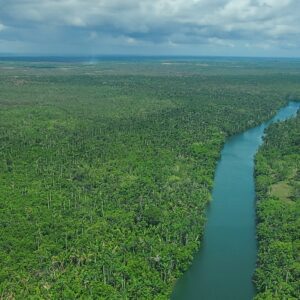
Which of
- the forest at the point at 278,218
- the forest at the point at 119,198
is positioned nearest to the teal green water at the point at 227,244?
the forest at the point at 119,198

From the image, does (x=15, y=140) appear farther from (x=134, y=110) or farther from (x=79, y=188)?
(x=134, y=110)

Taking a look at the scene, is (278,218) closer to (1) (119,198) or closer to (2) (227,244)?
(2) (227,244)

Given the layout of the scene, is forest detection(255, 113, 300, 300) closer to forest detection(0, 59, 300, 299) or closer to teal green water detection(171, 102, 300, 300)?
forest detection(0, 59, 300, 299)

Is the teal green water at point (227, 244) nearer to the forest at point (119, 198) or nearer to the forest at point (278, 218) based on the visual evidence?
the forest at point (119, 198)

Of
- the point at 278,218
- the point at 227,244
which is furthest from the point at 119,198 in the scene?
the point at 278,218

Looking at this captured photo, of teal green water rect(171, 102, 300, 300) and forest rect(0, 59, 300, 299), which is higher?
forest rect(0, 59, 300, 299)

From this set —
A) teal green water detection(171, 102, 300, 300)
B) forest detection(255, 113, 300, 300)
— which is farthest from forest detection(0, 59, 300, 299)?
teal green water detection(171, 102, 300, 300)

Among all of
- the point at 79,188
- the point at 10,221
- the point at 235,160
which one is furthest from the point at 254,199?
the point at 10,221
